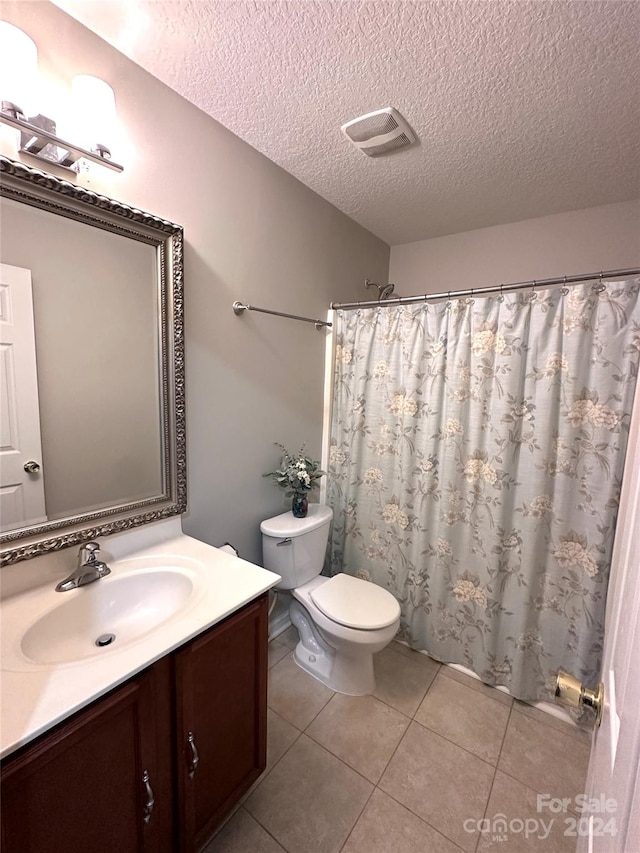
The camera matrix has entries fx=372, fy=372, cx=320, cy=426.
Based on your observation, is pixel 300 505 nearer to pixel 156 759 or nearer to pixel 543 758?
pixel 156 759

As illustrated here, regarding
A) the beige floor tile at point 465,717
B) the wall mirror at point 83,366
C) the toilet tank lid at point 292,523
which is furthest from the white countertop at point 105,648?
the beige floor tile at point 465,717

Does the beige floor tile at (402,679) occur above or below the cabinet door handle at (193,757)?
below

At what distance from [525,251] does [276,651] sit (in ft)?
8.58

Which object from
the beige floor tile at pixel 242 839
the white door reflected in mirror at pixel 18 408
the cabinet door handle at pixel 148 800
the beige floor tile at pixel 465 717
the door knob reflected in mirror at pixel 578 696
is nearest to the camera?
the door knob reflected in mirror at pixel 578 696

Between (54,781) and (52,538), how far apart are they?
1.96 feet

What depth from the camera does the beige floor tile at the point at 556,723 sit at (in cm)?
158

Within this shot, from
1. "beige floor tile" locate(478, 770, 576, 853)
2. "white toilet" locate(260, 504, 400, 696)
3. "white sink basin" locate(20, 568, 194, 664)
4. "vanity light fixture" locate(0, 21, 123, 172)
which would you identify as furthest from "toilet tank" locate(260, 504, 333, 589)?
"vanity light fixture" locate(0, 21, 123, 172)

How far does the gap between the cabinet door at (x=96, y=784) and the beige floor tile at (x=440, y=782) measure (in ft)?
2.71

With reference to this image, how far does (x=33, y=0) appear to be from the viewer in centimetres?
99

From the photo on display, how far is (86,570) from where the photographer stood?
1.10 m

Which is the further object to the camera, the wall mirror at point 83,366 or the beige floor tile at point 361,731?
the beige floor tile at point 361,731

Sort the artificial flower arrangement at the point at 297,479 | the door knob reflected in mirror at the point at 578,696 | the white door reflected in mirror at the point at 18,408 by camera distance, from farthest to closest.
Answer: the artificial flower arrangement at the point at 297,479, the white door reflected in mirror at the point at 18,408, the door knob reflected in mirror at the point at 578,696

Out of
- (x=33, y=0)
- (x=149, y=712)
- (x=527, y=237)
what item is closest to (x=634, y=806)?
(x=149, y=712)

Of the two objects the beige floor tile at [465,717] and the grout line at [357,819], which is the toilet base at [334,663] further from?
the grout line at [357,819]
